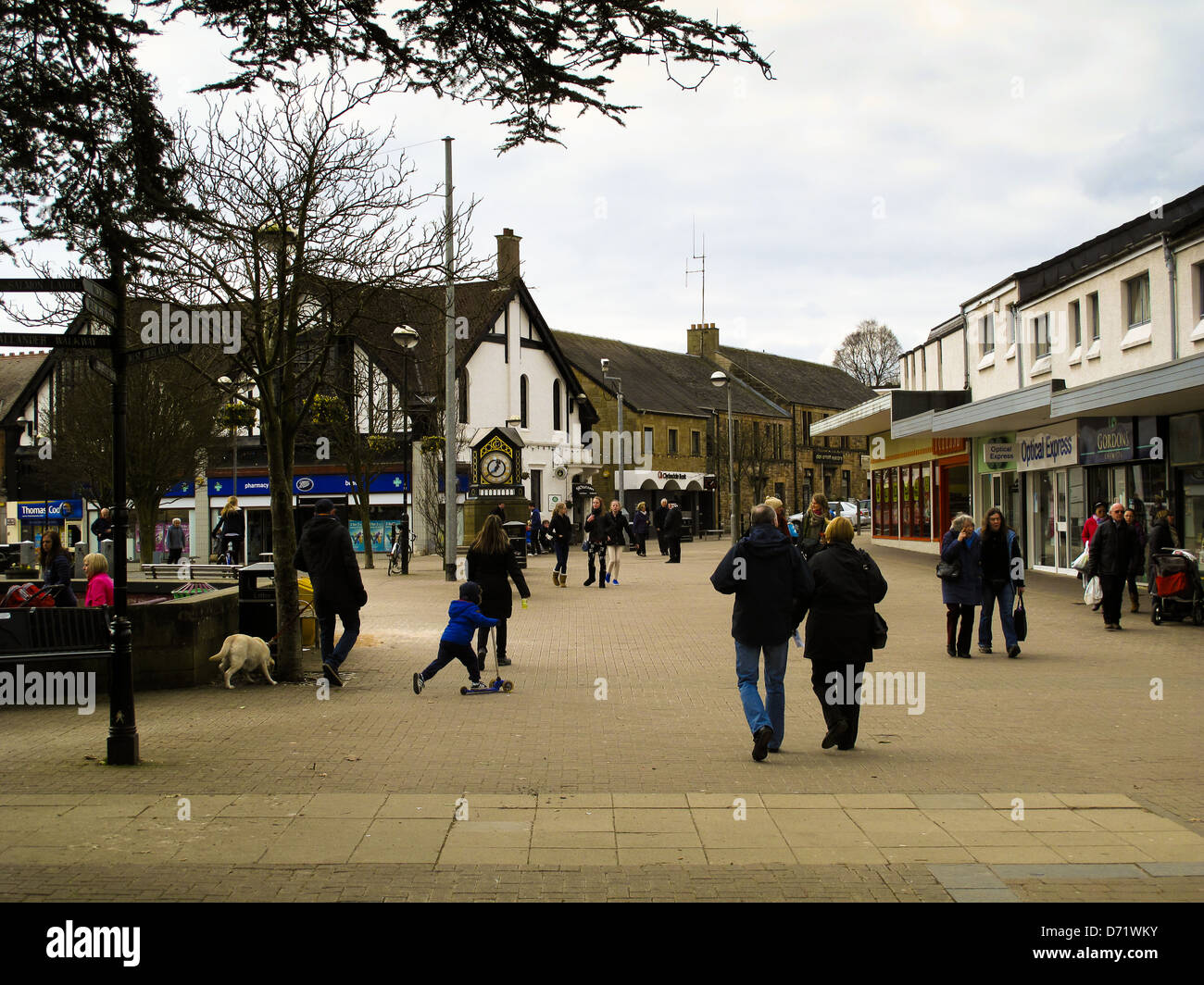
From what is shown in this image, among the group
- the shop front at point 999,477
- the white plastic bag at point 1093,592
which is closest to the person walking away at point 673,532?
the shop front at point 999,477

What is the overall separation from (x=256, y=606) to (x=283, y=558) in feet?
4.02

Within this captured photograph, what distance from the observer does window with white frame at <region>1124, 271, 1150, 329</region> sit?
2242cm

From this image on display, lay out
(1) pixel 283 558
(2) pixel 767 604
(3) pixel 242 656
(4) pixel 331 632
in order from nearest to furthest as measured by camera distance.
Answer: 1. (2) pixel 767 604
2. (3) pixel 242 656
3. (1) pixel 283 558
4. (4) pixel 331 632

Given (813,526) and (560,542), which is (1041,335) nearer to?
(560,542)

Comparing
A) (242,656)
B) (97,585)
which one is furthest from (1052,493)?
(97,585)

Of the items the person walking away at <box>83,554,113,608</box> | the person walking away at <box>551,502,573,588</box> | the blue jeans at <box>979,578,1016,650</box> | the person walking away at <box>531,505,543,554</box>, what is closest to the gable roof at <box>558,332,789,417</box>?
the person walking away at <box>531,505,543,554</box>

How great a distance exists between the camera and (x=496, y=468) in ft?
93.2

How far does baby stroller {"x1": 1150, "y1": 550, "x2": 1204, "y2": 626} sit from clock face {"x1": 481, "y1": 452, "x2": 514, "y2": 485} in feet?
51.4

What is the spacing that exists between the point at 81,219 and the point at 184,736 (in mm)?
4351

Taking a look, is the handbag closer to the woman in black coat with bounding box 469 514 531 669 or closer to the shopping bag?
the shopping bag

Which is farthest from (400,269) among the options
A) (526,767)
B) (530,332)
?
(530,332)

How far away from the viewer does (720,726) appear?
9.48 meters

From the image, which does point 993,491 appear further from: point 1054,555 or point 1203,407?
point 1203,407

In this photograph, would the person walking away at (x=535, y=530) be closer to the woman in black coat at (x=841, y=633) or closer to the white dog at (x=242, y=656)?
the white dog at (x=242, y=656)
